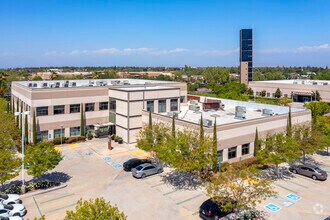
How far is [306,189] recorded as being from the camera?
29109 mm

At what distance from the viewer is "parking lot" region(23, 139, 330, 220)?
24.3 m

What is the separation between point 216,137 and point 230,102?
2386 centimetres

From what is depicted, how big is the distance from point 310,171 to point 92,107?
1426 inches

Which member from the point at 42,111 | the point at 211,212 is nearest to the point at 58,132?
the point at 42,111

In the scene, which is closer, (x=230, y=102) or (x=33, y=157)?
(x=33, y=157)

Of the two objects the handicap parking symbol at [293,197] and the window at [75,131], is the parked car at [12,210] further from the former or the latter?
the window at [75,131]

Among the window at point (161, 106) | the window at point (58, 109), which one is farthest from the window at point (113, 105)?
the window at point (58, 109)

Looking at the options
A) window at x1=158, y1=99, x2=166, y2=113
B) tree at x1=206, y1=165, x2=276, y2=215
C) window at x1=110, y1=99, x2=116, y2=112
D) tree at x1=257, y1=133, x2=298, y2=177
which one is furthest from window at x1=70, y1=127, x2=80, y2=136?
tree at x1=206, y1=165, x2=276, y2=215

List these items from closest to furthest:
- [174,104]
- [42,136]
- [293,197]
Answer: [293,197] < [42,136] < [174,104]

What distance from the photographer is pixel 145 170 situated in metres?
32.6

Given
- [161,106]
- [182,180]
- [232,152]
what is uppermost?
[161,106]

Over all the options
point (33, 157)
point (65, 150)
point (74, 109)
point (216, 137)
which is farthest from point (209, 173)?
point (74, 109)

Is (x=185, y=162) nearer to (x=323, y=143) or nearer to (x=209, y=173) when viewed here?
(x=209, y=173)

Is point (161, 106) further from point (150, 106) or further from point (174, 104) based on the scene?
point (174, 104)
